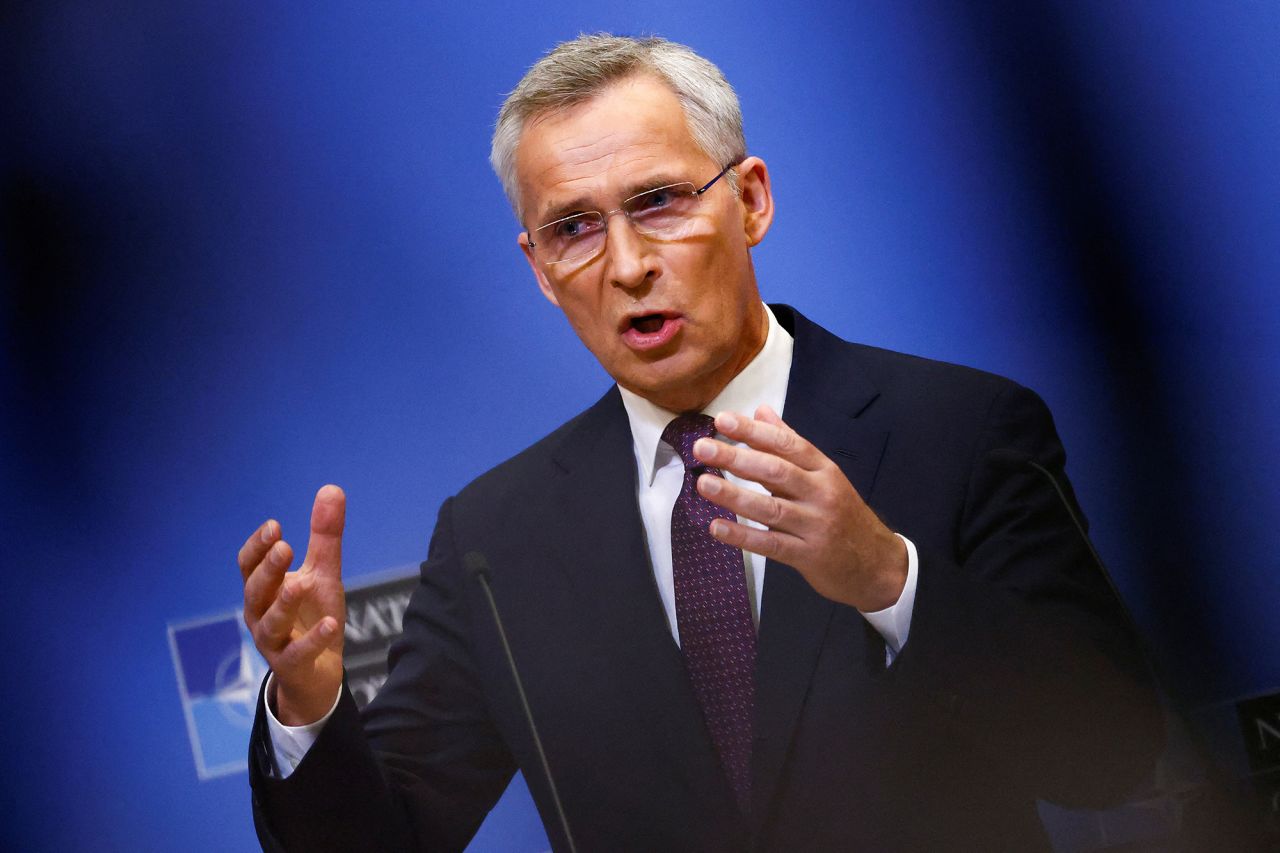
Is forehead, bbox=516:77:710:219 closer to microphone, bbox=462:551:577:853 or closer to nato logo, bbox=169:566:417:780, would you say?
microphone, bbox=462:551:577:853

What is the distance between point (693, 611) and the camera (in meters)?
1.66

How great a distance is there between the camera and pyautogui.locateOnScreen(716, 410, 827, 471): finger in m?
1.22

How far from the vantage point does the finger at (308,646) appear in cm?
147

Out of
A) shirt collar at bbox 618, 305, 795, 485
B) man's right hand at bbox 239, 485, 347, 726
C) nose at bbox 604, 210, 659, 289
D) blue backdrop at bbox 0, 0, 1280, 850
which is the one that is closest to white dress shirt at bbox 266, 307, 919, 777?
shirt collar at bbox 618, 305, 795, 485

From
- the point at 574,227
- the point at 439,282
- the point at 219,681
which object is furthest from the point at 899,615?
the point at 219,681

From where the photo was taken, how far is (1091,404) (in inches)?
75.9

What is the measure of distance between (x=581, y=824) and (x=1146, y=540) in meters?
0.92

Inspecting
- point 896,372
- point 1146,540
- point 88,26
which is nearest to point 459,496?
point 896,372

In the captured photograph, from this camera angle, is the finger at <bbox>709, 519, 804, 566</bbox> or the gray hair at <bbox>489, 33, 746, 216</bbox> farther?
the gray hair at <bbox>489, 33, 746, 216</bbox>

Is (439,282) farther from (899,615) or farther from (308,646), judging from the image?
(899,615)

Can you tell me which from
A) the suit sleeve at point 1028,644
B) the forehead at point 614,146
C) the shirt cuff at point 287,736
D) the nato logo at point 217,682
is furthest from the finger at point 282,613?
the nato logo at point 217,682

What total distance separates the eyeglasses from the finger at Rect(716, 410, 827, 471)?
477mm

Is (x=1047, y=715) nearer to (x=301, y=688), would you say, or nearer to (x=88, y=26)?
(x=301, y=688)

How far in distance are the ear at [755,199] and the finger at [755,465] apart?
59 cm
